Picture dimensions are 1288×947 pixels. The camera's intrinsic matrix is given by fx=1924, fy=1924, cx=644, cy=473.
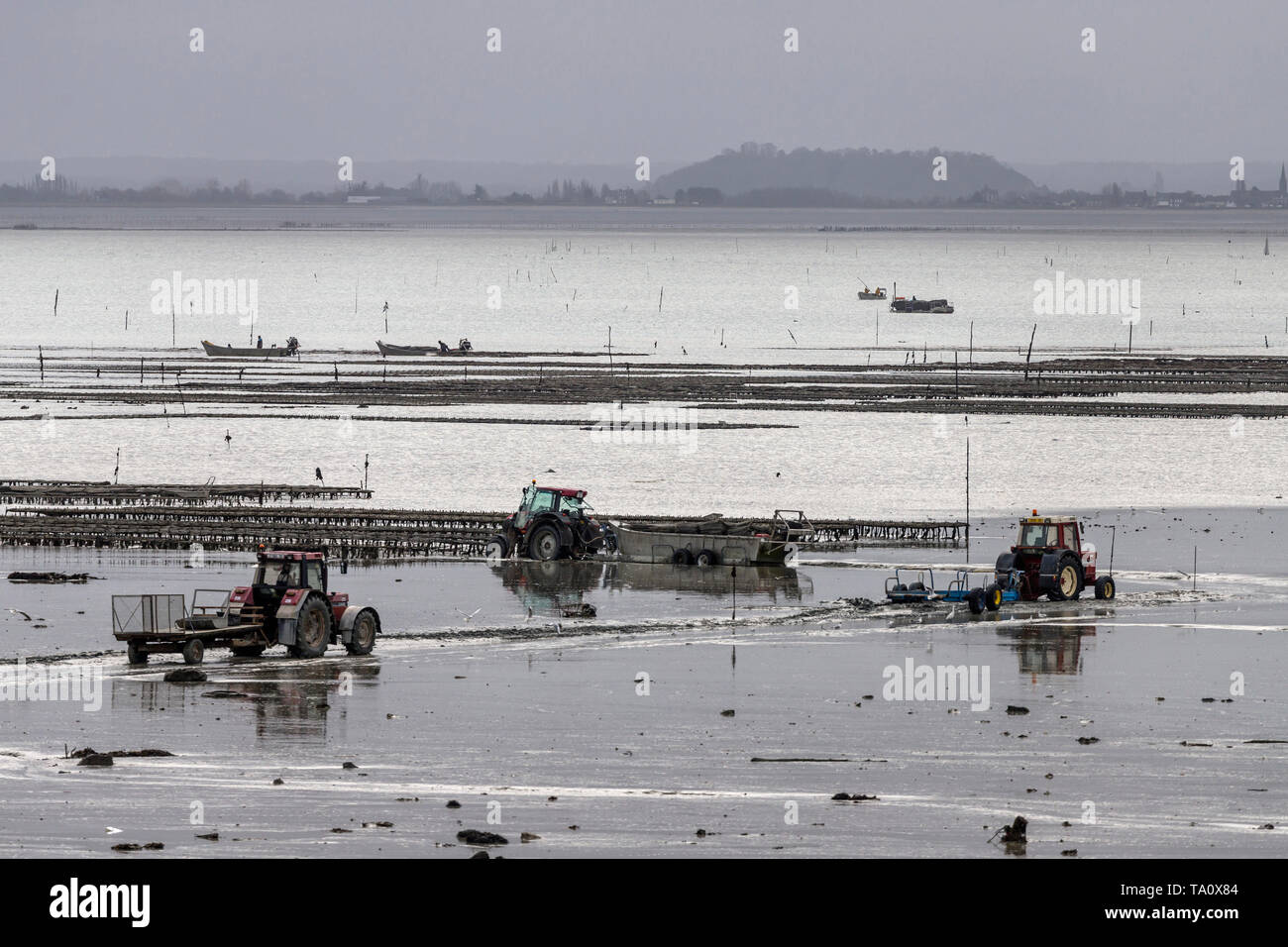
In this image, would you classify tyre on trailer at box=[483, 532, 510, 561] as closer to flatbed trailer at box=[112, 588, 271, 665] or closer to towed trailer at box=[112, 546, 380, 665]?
towed trailer at box=[112, 546, 380, 665]

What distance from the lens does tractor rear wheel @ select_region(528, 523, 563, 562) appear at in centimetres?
4931

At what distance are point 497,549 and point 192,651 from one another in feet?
59.8

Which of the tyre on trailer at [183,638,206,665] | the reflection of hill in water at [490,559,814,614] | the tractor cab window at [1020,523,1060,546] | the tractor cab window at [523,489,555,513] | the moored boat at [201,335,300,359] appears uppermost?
the moored boat at [201,335,300,359]

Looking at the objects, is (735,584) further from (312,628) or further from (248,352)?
(248,352)

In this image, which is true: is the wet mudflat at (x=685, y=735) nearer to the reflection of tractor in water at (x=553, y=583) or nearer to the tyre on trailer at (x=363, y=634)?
the tyre on trailer at (x=363, y=634)

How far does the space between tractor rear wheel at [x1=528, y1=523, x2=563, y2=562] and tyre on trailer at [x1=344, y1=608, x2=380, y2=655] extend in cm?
1529

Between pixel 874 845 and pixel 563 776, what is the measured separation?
5193 mm

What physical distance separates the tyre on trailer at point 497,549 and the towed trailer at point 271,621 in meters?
15.5

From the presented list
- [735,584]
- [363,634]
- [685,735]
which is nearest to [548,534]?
[735,584]

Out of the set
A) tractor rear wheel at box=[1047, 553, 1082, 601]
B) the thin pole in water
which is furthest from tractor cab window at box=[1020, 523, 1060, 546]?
the thin pole in water

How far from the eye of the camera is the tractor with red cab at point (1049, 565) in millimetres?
40656

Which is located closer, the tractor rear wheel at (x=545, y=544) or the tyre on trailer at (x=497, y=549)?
the tractor rear wheel at (x=545, y=544)

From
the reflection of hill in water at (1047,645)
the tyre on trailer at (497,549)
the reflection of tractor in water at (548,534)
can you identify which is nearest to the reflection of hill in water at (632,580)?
the reflection of tractor in water at (548,534)
